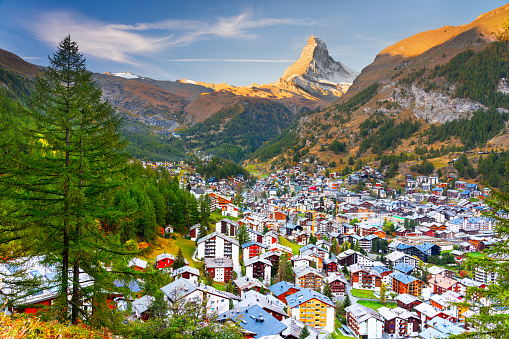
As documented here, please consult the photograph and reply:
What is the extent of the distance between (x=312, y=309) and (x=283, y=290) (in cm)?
360

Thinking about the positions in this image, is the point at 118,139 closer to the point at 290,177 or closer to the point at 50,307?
the point at 50,307

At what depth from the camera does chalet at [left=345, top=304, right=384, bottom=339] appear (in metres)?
32.2

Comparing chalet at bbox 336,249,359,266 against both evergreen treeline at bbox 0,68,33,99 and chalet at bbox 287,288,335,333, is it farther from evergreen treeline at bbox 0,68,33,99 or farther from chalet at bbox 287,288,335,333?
evergreen treeline at bbox 0,68,33,99

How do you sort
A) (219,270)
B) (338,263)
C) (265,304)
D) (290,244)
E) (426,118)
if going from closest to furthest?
(265,304) < (219,270) < (338,263) < (290,244) < (426,118)

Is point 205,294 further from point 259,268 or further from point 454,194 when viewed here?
point 454,194

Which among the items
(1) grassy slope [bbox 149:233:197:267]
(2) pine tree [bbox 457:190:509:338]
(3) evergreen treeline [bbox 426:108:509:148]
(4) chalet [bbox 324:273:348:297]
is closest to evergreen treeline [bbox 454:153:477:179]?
(3) evergreen treeline [bbox 426:108:509:148]

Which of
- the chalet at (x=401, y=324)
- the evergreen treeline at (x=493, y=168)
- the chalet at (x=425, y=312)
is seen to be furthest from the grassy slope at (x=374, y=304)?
the evergreen treeline at (x=493, y=168)

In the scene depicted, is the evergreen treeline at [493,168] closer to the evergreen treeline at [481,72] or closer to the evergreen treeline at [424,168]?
the evergreen treeline at [424,168]

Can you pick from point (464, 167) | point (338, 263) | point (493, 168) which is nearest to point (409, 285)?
point (338, 263)

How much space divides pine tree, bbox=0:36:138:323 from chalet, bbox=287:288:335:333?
2536 centimetres

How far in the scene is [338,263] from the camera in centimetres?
5072

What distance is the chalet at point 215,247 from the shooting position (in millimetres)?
37344

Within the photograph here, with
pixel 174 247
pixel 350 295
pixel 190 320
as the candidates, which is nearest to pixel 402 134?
pixel 350 295

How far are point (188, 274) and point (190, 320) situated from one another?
21456 millimetres
